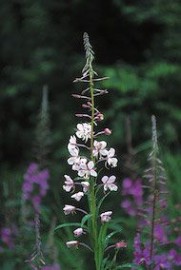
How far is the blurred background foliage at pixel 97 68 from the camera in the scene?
5895mm

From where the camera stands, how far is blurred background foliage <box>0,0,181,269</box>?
5895 mm

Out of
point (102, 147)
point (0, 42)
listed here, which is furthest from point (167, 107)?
point (102, 147)

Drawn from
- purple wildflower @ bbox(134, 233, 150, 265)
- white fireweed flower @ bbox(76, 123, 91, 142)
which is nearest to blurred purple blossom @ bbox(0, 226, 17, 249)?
purple wildflower @ bbox(134, 233, 150, 265)

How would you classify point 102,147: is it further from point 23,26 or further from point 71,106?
point 23,26

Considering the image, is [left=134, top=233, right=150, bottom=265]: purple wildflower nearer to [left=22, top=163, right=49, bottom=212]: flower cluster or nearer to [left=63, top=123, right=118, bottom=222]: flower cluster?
[left=63, top=123, right=118, bottom=222]: flower cluster

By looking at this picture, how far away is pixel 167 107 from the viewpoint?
593cm

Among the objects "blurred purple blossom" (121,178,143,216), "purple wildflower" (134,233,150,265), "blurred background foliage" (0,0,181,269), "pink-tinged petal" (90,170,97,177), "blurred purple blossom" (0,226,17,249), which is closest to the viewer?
"pink-tinged petal" (90,170,97,177)

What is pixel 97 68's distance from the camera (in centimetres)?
597

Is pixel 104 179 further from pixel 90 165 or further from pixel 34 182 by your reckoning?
pixel 34 182

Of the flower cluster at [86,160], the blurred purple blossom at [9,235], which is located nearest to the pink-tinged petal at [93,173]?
the flower cluster at [86,160]

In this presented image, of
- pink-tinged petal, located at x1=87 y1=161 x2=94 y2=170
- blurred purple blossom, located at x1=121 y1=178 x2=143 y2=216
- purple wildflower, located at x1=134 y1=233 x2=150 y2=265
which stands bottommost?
purple wildflower, located at x1=134 y1=233 x2=150 y2=265

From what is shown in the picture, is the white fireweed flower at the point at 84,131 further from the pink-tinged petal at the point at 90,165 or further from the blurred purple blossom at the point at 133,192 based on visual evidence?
the blurred purple blossom at the point at 133,192

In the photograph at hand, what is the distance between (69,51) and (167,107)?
1112 millimetres

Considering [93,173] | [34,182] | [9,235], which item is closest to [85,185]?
[93,173]
